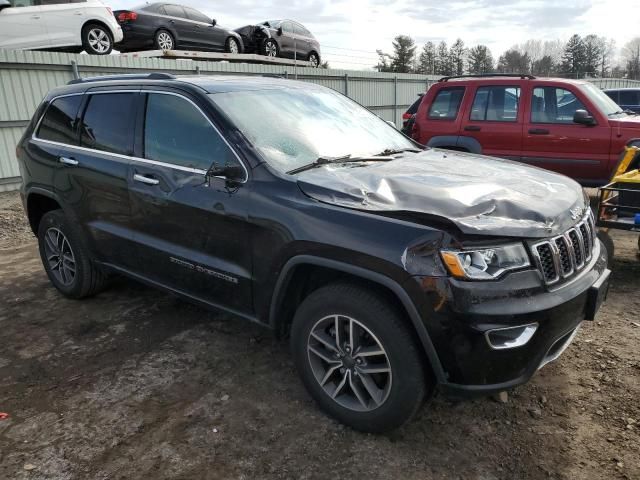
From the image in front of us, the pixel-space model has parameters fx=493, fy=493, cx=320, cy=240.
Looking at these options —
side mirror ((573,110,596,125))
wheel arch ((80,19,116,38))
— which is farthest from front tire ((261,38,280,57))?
side mirror ((573,110,596,125))

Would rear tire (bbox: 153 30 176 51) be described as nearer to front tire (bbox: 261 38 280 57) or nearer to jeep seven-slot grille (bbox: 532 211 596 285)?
front tire (bbox: 261 38 280 57)

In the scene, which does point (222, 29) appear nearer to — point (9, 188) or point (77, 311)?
point (9, 188)

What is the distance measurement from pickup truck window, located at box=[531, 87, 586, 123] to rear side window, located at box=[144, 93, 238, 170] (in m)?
5.61

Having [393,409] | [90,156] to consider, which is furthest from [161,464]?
[90,156]

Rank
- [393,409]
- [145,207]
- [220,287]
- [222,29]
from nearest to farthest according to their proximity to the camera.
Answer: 1. [393,409]
2. [220,287]
3. [145,207]
4. [222,29]

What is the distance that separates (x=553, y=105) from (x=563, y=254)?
5.41 meters

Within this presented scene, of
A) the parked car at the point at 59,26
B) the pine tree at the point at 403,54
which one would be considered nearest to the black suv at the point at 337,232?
the parked car at the point at 59,26

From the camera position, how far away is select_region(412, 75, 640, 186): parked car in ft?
22.1

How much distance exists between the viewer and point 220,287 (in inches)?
120

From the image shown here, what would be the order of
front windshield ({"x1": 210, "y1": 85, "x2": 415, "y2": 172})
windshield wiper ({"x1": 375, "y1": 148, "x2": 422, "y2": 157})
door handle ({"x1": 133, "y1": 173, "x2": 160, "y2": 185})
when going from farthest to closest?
windshield wiper ({"x1": 375, "y1": 148, "x2": 422, "y2": 157}), door handle ({"x1": 133, "y1": 173, "x2": 160, "y2": 185}), front windshield ({"x1": 210, "y1": 85, "x2": 415, "y2": 172})

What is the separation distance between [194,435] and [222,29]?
1484 cm

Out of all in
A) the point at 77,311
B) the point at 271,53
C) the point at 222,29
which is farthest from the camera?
the point at 271,53

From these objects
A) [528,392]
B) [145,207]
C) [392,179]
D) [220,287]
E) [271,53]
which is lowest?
[528,392]

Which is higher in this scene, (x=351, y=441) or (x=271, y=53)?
(x=271, y=53)
